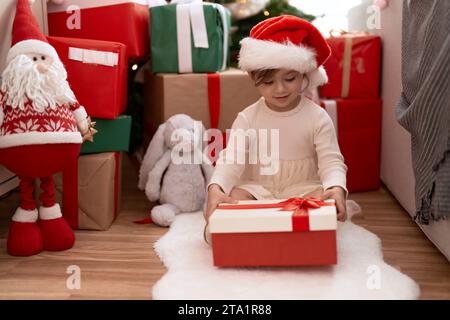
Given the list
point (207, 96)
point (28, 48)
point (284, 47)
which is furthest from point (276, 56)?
point (28, 48)

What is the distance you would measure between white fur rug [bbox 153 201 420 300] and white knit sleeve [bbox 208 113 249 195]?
185 millimetres

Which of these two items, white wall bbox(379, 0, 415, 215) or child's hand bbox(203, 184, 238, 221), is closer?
child's hand bbox(203, 184, 238, 221)

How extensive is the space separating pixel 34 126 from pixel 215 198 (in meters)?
0.48

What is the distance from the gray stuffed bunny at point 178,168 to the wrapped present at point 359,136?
481 mm

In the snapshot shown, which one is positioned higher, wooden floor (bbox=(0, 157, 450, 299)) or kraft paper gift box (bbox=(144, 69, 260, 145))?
kraft paper gift box (bbox=(144, 69, 260, 145))

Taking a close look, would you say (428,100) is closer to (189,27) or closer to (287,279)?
(287,279)

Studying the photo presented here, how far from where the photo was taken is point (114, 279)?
4.34 feet

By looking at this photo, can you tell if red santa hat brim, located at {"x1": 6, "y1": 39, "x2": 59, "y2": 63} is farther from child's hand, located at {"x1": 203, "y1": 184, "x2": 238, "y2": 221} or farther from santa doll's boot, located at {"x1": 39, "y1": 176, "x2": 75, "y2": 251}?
child's hand, located at {"x1": 203, "y1": 184, "x2": 238, "y2": 221}

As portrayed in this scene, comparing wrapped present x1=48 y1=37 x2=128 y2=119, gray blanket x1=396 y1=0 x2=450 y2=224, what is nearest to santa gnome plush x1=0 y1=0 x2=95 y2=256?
wrapped present x1=48 y1=37 x2=128 y2=119

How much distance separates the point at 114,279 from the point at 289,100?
0.65 meters

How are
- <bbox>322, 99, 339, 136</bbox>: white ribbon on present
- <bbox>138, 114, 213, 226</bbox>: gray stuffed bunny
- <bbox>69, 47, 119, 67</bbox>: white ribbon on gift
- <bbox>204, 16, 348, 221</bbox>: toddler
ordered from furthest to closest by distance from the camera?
<bbox>322, 99, 339, 136</bbox>: white ribbon on present, <bbox>138, 114, 213, 226</bbox>: gray stuffed bunny, <bbox>69, 47, 119, 67</bbox>: white ribbon on gift, <bbox>204, 16, 348, 221</bbox>: toddler

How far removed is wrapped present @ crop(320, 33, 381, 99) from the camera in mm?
1990

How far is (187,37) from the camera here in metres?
1.93

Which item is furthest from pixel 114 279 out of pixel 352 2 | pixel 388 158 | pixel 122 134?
pixel 352 2
